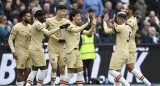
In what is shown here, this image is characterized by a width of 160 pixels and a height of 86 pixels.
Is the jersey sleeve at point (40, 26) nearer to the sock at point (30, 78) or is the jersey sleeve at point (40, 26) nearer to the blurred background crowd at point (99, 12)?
the sock at point (30, 78)

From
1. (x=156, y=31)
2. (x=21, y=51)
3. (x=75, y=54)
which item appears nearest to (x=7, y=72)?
(x=21, y=51)

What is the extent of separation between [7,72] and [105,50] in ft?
12.4

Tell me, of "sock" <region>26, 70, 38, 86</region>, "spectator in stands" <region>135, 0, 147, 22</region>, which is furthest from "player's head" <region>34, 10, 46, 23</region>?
"spectator in stands" <region>135, 0, 147, 22</region>

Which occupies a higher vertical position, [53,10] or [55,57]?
[53,10]

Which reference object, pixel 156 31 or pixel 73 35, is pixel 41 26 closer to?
pixel 73 35

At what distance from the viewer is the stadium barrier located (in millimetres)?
19812

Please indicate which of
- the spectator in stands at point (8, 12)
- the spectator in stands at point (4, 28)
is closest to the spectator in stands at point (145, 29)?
the spectator in stands at point (8, 12)

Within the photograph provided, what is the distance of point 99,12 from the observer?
77.1 feet

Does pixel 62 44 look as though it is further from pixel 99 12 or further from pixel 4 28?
pixel 99 12

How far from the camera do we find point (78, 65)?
16.4 metres

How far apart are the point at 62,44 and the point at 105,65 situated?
14.1 ft

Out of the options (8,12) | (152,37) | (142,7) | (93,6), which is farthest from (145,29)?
(8,12)

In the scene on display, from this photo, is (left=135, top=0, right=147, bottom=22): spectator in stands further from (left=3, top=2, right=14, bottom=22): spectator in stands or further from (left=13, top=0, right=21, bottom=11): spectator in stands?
(left=3, top=2, right=14, bottom=22): spectator in stands

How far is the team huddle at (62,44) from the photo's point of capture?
15805 mm
